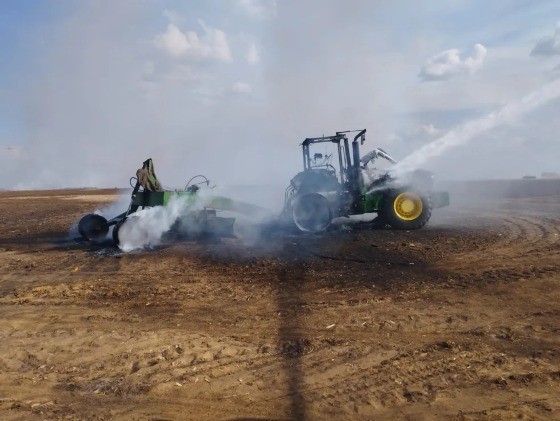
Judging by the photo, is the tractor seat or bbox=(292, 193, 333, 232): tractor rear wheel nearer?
the tractor seat

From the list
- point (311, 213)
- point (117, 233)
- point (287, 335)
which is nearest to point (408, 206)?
point (311, 213)

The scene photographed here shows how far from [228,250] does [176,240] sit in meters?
2.27

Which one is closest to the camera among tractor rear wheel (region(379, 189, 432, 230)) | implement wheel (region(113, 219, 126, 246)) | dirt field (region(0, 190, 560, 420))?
dirt field (region(0, 190, 560, 420))

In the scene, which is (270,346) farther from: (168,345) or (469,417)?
(469,417)

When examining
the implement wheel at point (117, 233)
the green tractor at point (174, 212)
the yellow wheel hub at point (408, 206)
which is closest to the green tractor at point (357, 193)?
the yellow wheel hub at point (408, 206)

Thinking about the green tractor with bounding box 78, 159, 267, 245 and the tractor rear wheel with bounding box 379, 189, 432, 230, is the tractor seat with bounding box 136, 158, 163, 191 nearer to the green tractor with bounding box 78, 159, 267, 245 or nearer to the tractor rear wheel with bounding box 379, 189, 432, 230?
the green tractor with bounding box 78, 159, 267, 245

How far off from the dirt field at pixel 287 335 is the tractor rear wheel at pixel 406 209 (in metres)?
2.91

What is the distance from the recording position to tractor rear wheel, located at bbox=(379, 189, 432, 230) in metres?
14.9

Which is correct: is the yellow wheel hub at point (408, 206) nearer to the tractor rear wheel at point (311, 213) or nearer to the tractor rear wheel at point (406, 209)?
the tractor rear wheel at point (406, 209)

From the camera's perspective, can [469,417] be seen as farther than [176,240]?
No

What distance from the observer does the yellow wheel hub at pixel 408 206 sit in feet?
48.9

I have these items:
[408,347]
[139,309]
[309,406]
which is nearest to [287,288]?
[139,309]

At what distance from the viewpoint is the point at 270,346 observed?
6188 millimetres

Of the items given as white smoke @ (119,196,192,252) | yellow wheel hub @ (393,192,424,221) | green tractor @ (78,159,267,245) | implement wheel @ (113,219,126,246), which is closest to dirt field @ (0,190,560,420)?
implement wheel @ (113,219,126,246)
